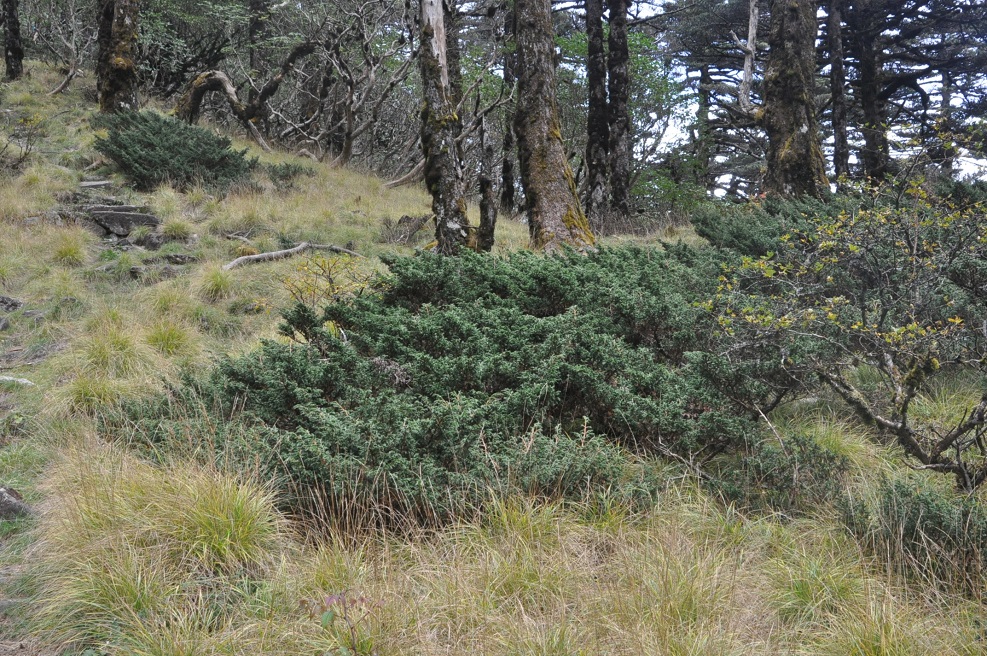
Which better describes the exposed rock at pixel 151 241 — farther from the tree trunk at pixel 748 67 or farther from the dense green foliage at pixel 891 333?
the tree trunk at pixel 748 67

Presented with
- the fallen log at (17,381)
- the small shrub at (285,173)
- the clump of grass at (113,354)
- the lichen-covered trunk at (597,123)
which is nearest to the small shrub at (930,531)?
the clump of grass at (113,354)

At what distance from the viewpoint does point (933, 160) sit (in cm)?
479

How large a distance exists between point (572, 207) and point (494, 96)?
8.29 metres

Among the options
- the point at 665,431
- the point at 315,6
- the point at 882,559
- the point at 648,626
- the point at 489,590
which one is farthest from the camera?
the point at 315,6

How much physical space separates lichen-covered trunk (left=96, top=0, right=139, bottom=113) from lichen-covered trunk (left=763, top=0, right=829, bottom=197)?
1190 cm

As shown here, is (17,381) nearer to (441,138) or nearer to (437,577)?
(437,577)

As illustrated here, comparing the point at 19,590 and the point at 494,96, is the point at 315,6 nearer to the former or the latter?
the point at 494,96

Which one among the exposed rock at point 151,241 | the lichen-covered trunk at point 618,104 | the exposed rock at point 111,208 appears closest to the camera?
the exposed rock at point 151,241

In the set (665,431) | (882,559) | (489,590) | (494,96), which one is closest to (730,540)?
(882,559)

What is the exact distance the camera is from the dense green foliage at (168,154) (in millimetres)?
11305

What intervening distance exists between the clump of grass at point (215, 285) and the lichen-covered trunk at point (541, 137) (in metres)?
3.57

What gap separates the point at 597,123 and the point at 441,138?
618 centimetres

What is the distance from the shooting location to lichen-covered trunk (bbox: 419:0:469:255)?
294 inches

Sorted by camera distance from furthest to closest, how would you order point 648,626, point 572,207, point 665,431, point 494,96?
point 494,96
point 572,207
point 665,431
point 648,626
